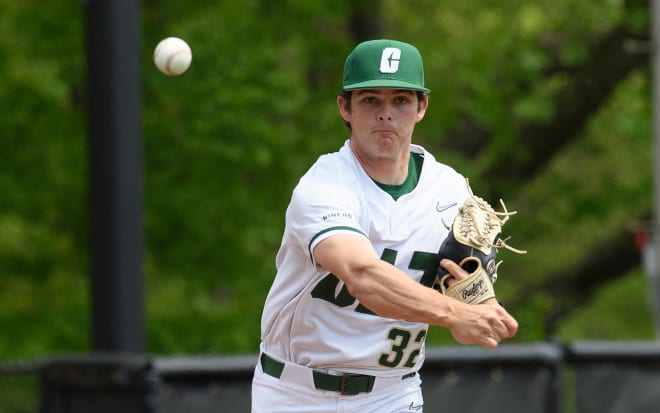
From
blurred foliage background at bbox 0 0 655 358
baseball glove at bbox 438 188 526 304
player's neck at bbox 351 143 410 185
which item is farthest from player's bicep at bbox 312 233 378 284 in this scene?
blurred foliage background at bbox 0 0 655 358

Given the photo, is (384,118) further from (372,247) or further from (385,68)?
(372,247)

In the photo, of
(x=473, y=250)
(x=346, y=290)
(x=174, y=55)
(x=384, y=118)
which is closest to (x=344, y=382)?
(x=346, y=290)

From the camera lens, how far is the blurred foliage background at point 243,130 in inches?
524

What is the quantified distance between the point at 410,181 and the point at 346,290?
505 mm

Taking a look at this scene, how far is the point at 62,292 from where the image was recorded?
1472 cm

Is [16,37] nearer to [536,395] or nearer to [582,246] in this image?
[536,395]

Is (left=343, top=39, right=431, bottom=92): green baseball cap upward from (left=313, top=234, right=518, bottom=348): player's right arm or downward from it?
upward

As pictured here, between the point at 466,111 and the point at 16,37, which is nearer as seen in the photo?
the point at 16,37

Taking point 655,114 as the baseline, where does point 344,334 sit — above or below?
below

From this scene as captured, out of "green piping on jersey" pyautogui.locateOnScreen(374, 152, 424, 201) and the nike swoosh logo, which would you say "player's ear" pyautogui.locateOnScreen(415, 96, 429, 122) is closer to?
"green piping on jersey" pyautogui.locateOnScreen(374, 152, 424, 201)

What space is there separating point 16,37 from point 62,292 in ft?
9.95

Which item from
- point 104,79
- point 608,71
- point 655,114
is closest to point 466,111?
point 608,71

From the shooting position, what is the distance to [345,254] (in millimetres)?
4547

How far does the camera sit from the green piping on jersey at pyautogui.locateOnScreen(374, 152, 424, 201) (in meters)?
5.05
